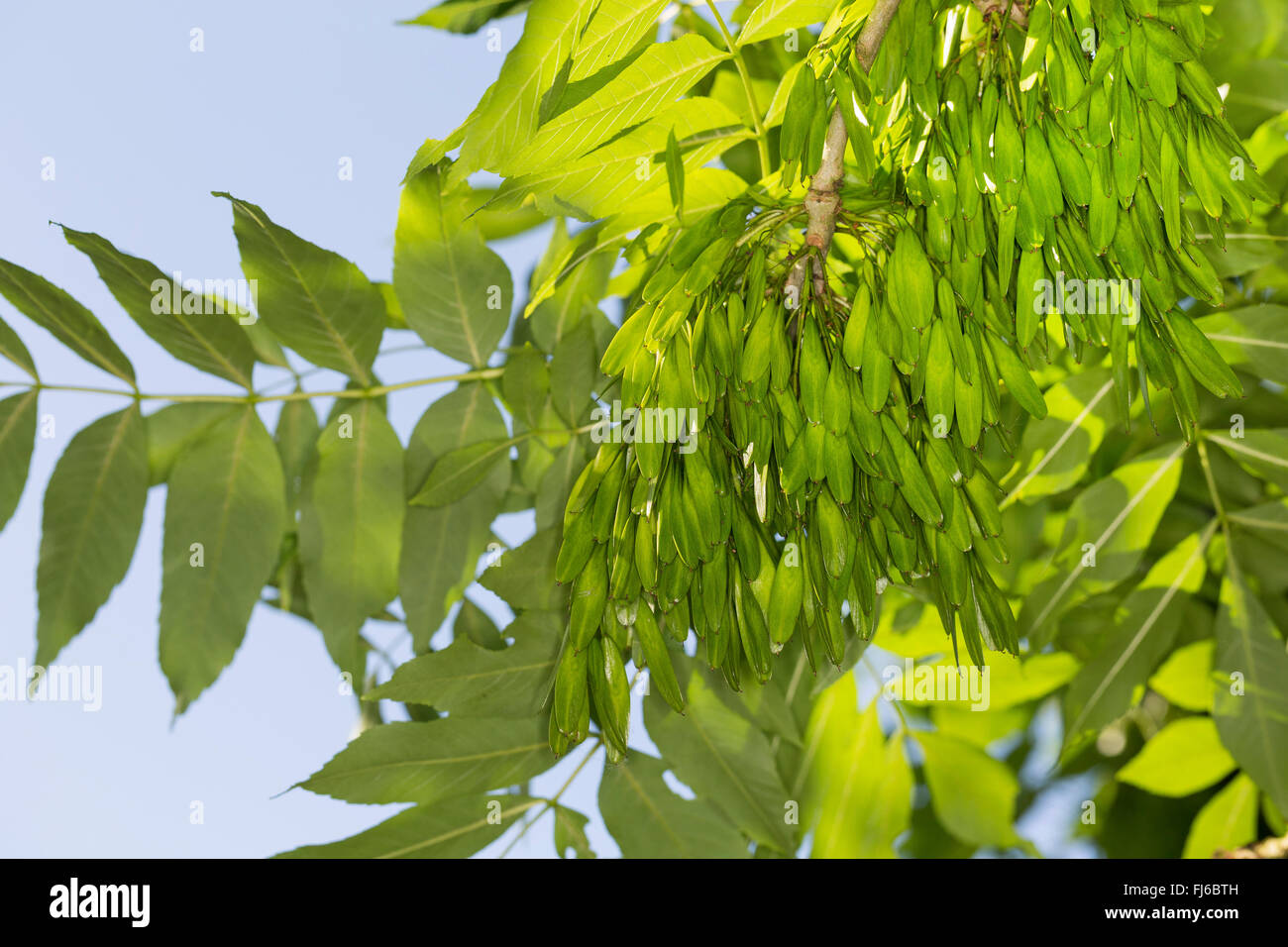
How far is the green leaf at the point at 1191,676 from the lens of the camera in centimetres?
85

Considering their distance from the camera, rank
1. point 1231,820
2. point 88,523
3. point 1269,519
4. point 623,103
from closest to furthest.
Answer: point 623,103, point 88,523, point 1269,519, point 1231,820

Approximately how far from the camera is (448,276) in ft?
2.23

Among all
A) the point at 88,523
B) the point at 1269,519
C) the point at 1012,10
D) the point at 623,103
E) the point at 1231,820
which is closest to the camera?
the point at 1012,10

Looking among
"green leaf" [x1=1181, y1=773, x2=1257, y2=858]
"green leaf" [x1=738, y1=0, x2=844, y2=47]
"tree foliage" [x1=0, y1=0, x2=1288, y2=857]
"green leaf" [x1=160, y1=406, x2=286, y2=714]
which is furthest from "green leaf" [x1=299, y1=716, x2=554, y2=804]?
"green leaf" [x1=1181, y1=773, x2=1257, y2=858]

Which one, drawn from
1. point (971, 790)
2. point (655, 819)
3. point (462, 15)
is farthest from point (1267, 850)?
point (462, 15)

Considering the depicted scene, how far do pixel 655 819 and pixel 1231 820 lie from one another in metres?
0.55

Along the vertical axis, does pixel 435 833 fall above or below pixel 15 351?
below

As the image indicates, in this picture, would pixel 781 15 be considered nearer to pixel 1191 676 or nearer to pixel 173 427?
pixel 173 427

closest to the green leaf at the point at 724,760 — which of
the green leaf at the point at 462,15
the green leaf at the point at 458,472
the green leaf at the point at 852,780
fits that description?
the green leaf at the point at 852,780

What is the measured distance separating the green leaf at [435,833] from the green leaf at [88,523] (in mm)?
215

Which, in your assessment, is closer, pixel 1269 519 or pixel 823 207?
pixel 823 207

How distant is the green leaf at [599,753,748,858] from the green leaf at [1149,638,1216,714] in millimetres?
448

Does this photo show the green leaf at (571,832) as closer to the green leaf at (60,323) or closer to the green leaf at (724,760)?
the green leaf at (724,760)
